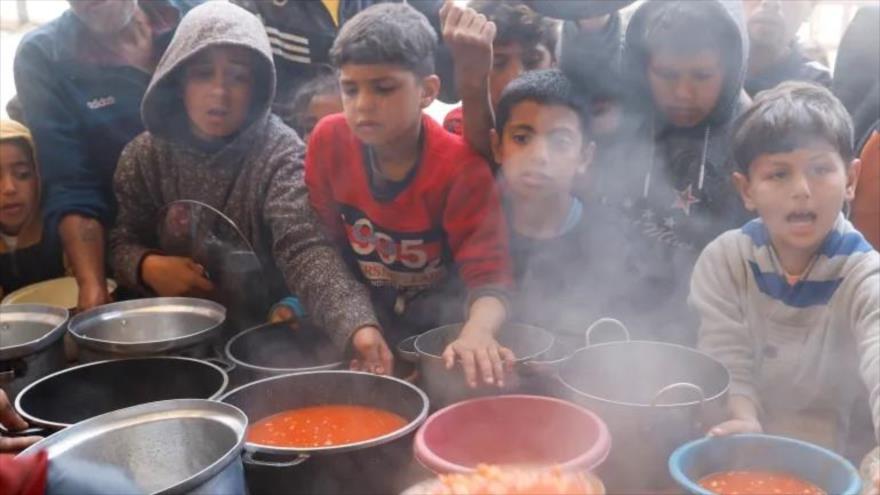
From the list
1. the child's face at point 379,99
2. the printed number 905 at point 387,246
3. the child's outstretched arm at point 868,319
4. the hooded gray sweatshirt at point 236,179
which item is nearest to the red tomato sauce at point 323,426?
the hooded gray sweatshirt at point 236,179

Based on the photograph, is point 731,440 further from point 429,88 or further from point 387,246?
point 429,88

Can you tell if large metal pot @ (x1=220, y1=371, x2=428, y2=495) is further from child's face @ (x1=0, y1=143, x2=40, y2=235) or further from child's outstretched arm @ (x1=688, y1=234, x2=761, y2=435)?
child's face @ (x1=0, y1=143, x2=40, y2=235)

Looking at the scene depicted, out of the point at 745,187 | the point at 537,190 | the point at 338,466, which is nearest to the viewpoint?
the point at 338,466

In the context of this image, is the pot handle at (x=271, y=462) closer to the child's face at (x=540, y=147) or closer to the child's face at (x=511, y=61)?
the child's face at (x=540, y=147)

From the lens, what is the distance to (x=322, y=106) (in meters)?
3.24

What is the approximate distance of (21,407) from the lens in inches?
83.9

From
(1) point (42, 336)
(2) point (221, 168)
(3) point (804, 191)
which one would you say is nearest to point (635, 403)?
(3) point (804, 191)

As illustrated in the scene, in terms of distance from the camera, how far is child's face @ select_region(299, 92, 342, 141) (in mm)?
3219

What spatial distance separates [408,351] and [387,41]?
0.97 m

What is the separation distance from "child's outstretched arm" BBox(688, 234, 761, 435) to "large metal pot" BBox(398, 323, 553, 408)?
1.50 ft

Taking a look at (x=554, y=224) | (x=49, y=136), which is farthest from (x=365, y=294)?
(x=49, y=136)

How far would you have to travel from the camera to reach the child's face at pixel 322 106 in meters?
3.22

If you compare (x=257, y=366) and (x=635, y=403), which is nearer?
(x=635, y=403)

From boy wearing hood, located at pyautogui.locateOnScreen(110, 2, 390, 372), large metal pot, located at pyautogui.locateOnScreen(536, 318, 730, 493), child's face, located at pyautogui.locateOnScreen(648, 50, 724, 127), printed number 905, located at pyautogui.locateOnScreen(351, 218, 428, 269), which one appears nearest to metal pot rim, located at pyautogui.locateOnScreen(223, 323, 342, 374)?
boy wearing hood, located at pyautogui.locateOnScreen(110, 2, 390, 372)
